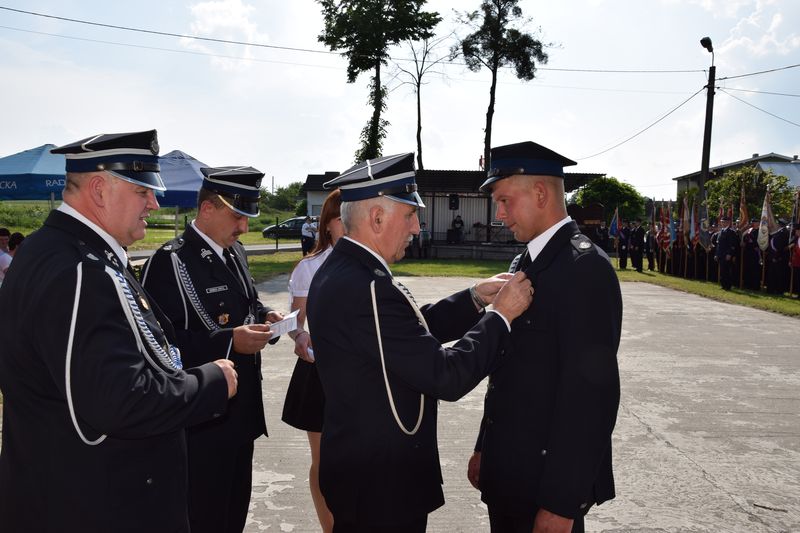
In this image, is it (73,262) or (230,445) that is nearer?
(73,262)

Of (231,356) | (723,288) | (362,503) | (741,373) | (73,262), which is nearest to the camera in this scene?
(73,262)

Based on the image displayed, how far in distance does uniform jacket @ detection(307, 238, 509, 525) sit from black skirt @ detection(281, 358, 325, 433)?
4.33ft

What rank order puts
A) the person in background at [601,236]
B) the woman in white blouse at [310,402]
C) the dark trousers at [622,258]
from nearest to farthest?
the woman in white blouse at [310,402], the dark trousers at [622,258], the person in background at [601,236]

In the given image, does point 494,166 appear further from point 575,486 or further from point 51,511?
point 51,511

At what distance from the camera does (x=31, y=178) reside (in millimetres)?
10617

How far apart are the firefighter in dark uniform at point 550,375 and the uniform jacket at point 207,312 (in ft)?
4.24

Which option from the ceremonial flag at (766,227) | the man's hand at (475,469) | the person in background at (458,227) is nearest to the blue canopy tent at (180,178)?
the man's hand at (475,469)

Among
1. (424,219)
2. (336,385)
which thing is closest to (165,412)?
(336,385)

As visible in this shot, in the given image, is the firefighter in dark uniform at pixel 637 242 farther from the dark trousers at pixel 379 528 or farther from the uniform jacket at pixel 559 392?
the dark trousers at pixel 379 528

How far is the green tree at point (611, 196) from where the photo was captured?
4269 centimetres

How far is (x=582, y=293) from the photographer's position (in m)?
2.11

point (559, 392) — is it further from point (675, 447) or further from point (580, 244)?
point (675, 447)

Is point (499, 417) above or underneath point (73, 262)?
underneath

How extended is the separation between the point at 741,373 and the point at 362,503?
22.7 feet
